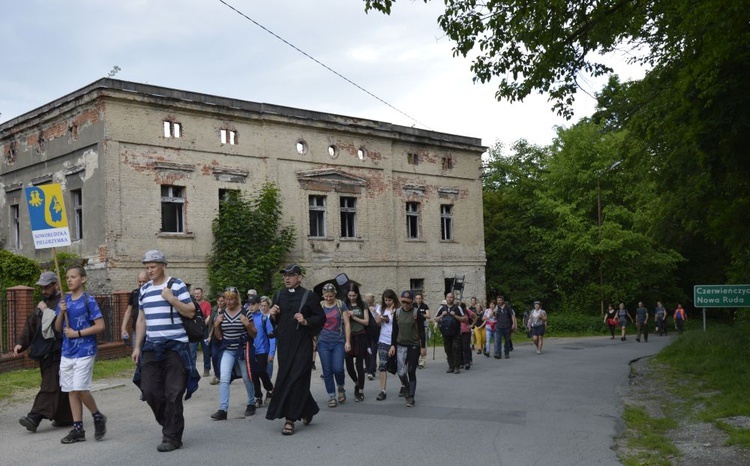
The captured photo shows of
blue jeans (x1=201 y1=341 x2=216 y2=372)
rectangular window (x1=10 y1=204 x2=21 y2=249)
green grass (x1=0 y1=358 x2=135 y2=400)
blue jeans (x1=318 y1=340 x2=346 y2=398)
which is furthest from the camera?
rectangular window (x1=10 y1=204 x2=21 y2=249)

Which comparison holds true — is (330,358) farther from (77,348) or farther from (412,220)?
(412,220)

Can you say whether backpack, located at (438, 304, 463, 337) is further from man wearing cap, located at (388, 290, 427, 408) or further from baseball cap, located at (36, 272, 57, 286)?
baseball cap, located at (36, 272, 57, 286)

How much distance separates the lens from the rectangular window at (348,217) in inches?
1267

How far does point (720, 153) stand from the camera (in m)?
13.1

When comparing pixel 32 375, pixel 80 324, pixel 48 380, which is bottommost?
pixel 32 375

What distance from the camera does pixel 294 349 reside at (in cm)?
944

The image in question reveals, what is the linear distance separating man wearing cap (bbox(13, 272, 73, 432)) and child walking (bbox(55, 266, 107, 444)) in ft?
2.43

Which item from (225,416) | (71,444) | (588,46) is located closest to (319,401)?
(225,416)

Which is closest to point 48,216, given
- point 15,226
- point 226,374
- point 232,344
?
point 232,344

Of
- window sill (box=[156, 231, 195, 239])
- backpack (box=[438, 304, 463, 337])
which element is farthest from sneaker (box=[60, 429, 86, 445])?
window sill (box=[156, 231, 195, 239])

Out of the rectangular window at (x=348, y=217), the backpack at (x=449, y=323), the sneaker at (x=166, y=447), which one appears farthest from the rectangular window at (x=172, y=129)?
the sneaker at (x=166, y=447)

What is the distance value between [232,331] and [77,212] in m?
18.2

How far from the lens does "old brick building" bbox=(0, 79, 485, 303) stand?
1005 inches

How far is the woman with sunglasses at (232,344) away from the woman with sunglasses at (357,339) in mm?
2083
